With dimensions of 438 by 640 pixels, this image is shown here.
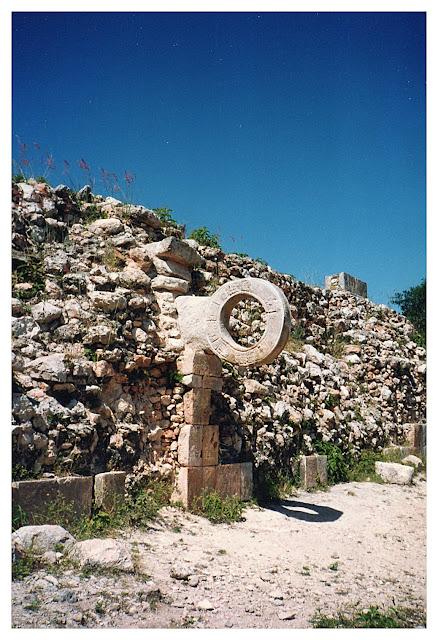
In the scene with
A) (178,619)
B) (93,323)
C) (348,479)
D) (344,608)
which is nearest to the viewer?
(178,619)

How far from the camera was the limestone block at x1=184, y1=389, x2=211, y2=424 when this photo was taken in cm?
724

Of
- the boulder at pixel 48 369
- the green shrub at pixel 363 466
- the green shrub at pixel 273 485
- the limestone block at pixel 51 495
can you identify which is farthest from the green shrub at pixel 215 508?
the green shrub at pixel 363 466

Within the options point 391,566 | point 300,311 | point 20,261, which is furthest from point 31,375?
point 300,311

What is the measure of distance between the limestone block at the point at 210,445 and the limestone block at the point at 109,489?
153cm

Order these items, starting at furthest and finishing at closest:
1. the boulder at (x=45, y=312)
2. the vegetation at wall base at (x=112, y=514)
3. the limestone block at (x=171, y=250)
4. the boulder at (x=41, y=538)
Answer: the limestone block at (x=171, y=250) < the boulder at (x=45, y=312) < the vegetation at wall base at (x=112, y=514) < the boulder at (x=41, y=538)

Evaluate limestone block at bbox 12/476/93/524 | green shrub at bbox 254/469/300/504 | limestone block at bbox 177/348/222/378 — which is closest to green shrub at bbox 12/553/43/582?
limestone block at bbox 12/476/93/524

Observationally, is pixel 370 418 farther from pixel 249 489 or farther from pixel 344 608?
pixel 344 608

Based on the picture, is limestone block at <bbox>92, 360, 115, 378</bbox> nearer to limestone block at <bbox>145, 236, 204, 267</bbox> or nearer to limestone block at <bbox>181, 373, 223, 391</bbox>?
limestone block at <bbox>181, 373, 223, 391</bbox>

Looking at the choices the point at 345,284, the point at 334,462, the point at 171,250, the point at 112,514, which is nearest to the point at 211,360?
the point at 171,250

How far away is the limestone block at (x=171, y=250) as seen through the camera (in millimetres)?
8195

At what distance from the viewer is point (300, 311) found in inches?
→ 502

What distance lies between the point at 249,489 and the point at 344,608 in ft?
11.2

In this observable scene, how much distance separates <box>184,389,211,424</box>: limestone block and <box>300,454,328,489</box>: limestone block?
8.75ft

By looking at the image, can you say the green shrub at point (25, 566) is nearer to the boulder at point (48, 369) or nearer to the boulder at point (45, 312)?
the boulder at point (48, 369)
